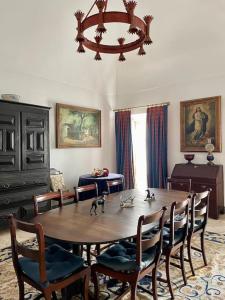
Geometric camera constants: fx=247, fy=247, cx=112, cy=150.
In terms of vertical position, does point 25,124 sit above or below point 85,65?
below

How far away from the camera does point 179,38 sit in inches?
186

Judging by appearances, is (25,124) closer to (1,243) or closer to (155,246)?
(1,243)

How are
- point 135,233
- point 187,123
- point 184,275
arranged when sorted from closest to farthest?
point 135,233 < point 184,275 < point 187,123

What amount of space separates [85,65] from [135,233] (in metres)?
4.28

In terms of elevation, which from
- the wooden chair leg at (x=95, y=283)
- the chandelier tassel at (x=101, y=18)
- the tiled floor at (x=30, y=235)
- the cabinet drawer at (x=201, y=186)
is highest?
the chandelier tassel at (x=101, y=18)

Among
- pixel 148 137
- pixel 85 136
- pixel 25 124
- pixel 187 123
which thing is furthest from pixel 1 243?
pixel 187 123

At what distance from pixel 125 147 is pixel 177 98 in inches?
66.5

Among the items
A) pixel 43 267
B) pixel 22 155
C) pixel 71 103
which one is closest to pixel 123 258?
pixel 43 267

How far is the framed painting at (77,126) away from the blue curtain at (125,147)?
542 millimetres

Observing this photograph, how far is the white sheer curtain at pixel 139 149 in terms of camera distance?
605 centimetres

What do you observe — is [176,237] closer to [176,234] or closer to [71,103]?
[176,234]

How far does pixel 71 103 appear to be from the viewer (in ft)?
17.6

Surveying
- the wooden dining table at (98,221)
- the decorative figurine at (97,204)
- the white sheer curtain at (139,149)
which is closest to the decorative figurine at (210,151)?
the white sheer curtain at (139,149)

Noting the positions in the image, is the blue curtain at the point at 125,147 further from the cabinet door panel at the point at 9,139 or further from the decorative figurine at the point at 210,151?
the cabinet door panel at the point at 9,139
